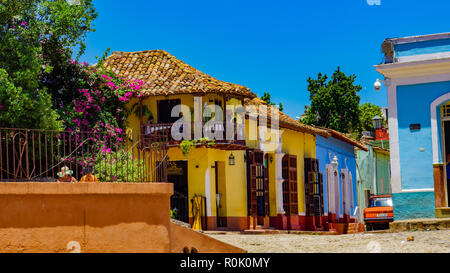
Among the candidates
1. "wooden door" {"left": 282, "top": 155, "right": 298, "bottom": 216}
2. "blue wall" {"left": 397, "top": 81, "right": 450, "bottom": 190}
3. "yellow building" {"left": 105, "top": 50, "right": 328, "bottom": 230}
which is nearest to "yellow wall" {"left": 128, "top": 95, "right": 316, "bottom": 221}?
"yellow building" {"left": 105, "top": 50, "right": 328, "bottom": 230}

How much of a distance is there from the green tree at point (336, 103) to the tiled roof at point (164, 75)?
1864 centimetres

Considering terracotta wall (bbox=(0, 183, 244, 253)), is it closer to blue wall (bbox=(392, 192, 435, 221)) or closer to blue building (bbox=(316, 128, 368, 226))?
blue wall (bbox=(392, 192, 435, 221))

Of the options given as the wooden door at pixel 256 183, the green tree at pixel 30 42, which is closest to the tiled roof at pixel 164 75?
the wooden door at pixel 256 183

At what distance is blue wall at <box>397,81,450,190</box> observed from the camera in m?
18.2

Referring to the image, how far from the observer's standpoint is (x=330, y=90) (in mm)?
42375

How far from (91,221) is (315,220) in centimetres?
1855

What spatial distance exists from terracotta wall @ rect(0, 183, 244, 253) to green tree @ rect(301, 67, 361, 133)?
31.7 m

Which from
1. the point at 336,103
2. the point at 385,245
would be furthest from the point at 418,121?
the point at 336,103

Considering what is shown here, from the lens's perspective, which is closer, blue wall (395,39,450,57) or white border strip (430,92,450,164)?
white border strip (430,92,450,164)

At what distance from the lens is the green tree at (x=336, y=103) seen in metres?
42.3

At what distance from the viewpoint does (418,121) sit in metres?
18.3
